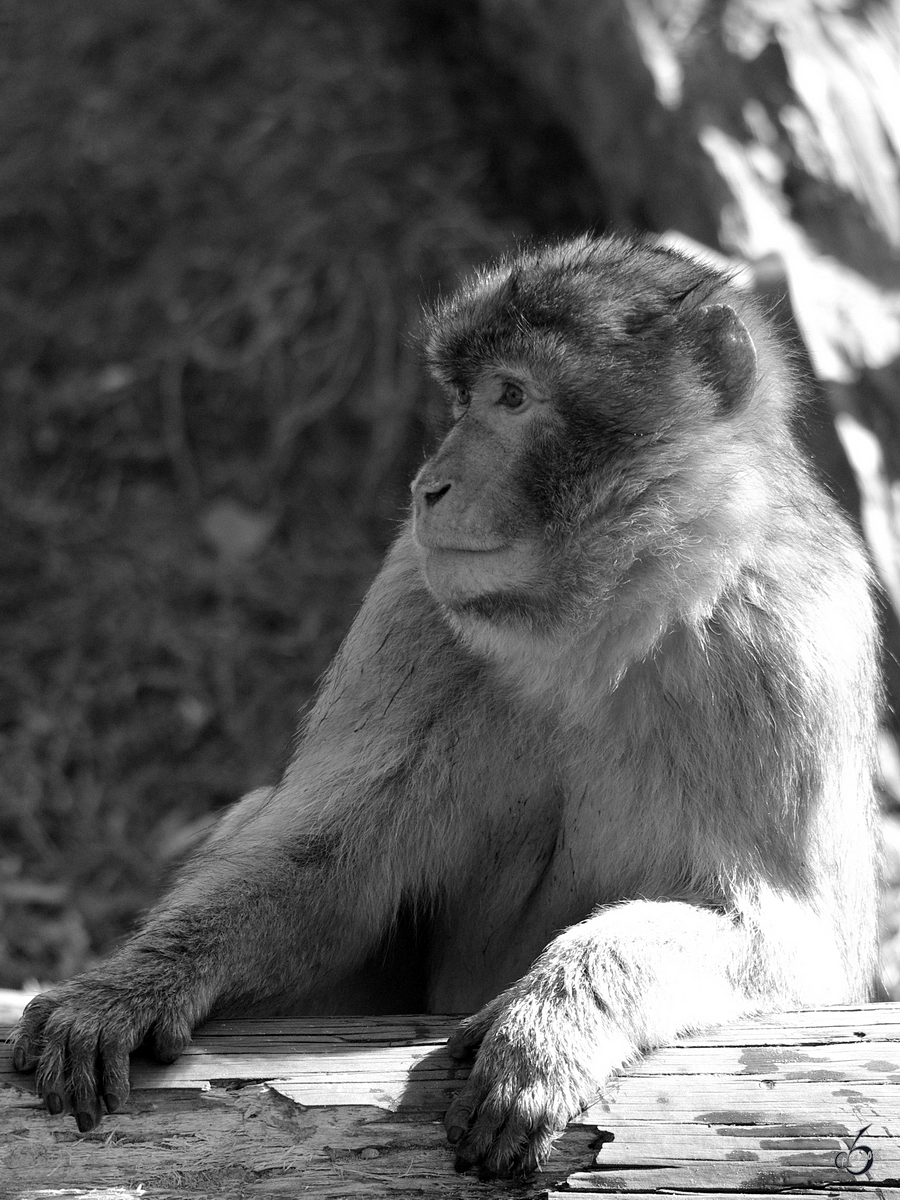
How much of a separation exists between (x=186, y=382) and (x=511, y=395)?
421 centimetres

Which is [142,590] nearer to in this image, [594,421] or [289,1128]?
[594,421]

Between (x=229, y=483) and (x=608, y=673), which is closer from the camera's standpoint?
(x=608, y=673)

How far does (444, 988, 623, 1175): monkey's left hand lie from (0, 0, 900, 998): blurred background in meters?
2.90

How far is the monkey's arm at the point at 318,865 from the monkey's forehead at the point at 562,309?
54cm

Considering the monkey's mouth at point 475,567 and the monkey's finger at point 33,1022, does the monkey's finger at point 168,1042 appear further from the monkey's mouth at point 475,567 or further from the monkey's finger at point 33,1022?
the monkey's mouth at point 475,567

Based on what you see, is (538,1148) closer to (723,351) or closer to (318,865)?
(318,865)

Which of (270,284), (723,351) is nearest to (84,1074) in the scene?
(723,351)

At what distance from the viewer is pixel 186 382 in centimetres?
727

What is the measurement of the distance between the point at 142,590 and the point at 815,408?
3.13 metres

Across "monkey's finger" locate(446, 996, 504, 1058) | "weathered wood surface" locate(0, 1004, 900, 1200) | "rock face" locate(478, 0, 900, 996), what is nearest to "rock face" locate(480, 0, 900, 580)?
"rock face" locate(478, 0, 900, 996)

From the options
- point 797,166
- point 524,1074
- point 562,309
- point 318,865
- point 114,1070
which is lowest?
point 524,1074

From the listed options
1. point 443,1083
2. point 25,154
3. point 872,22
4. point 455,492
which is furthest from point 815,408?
point 25,154

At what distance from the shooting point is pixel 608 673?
11.1 ft

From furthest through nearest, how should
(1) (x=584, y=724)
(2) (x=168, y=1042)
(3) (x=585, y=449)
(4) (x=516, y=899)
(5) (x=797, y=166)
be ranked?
(5) (x=797, y=166)
(4) (x=516, y=899)
(1) (x=584, y=724)
(3) (x=585, y=449)
(2) (x=168, y=1042)
